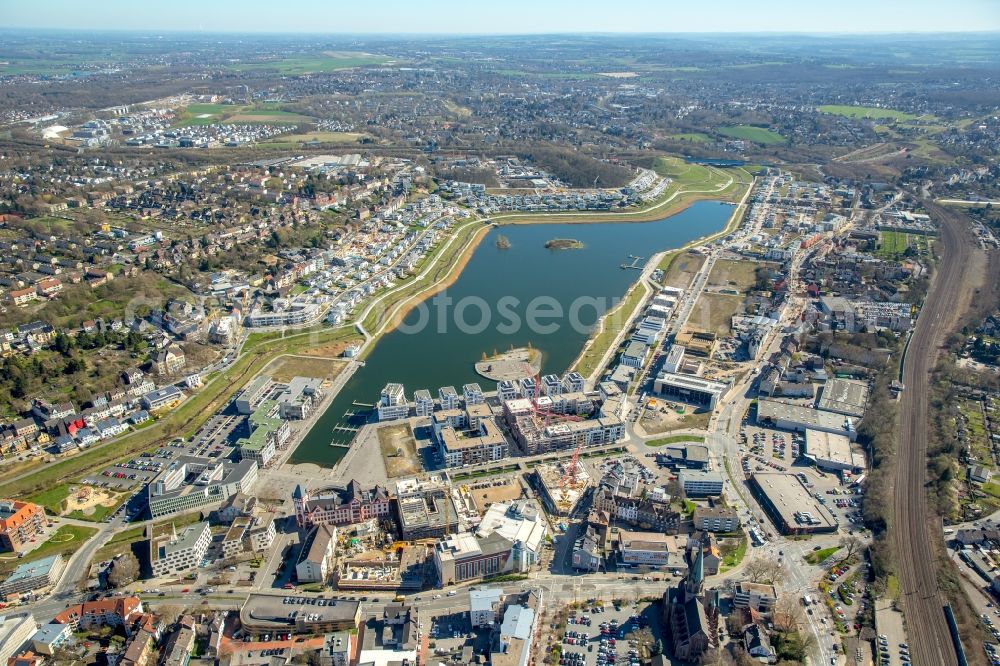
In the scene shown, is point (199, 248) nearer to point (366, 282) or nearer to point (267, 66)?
point (366, 282)

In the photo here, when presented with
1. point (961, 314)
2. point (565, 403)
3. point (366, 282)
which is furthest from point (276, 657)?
point (961, 314)

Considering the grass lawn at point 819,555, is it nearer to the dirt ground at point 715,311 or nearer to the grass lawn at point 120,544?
the dirt ground at point 715,311

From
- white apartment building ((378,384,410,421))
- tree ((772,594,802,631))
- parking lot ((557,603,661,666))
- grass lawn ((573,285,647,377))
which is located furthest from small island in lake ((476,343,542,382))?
tree ((772,594,802,631))

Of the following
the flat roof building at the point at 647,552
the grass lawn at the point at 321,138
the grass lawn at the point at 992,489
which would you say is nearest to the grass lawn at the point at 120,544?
the flat roof building at the point at 647,552

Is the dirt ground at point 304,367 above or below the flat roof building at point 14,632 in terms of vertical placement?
above

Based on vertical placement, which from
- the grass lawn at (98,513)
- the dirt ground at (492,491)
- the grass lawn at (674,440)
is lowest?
the grass lawn at (98,513)

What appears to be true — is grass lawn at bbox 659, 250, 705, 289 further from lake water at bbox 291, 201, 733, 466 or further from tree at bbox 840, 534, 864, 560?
tree at bbox 840, 534, 864, 560

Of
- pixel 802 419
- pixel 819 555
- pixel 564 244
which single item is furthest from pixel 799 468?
pixel 564 244
